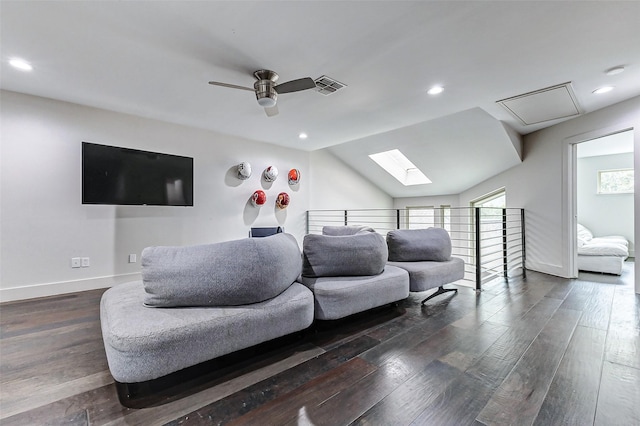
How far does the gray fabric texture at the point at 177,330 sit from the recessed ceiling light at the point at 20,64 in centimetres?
237

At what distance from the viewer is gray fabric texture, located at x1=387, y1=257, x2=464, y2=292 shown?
2701 millimetres

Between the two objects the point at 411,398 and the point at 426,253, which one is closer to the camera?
the point at 411,398

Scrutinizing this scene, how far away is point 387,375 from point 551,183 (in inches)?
172

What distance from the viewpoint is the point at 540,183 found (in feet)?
14.3

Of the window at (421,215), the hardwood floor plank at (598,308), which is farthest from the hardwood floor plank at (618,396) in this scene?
the window at (421,215)

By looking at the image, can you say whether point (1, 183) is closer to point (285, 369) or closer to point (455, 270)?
point (285, 369)

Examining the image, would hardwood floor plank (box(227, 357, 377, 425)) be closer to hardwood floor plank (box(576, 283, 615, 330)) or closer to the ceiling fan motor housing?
hardwood floor plank (box(576, 283, 615, 330))

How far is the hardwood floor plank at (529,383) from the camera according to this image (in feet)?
4.11

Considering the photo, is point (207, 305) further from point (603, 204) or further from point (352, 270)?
point (603, 204)

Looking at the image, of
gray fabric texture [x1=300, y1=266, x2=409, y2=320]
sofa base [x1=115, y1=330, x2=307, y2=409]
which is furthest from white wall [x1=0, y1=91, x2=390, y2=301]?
gray fabric texture [x1=300, y1=266, x2=409, y2=320]

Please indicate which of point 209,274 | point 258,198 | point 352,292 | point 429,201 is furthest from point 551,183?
point 209,274

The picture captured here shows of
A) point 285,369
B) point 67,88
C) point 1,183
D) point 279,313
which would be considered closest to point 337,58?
point 279,313

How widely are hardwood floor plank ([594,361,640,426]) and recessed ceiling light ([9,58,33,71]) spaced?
4.73 meters

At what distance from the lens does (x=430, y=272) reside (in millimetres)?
2758
